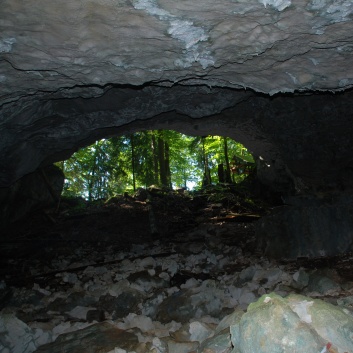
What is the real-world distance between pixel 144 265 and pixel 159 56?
5376 millimetres

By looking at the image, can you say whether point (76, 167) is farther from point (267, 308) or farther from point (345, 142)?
point (267, 308)

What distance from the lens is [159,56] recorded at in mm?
3416

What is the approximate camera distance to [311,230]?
7.11 m

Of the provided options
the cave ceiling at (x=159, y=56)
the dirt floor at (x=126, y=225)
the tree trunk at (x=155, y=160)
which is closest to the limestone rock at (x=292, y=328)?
the cave ceiling at (x=159, y=56)

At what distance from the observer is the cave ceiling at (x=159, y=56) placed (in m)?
2.58

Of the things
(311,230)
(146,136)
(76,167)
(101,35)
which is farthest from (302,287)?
(76,167)

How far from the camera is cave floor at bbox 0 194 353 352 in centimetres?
498

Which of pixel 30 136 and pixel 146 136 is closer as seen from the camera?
pixel 30 136

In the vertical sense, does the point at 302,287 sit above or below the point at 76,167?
below

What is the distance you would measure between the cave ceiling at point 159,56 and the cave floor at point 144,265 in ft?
9.62

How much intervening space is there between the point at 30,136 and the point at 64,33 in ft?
14.8

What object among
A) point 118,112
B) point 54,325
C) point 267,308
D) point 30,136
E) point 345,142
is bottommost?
point 54,325

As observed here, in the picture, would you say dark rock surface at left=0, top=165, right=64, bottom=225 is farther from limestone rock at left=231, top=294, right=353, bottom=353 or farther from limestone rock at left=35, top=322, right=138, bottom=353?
limestone rock at left=231, top=294, right=353, bottom=353

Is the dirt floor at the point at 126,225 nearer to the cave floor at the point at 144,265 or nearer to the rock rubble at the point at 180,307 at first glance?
the cave floor at the point at 144,265
